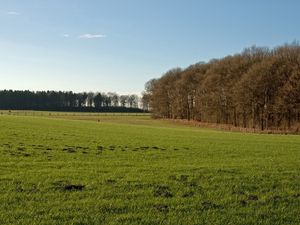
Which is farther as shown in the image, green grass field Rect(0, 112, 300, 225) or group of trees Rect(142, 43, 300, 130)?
group of trees Rect(142, 43, 300, 130)

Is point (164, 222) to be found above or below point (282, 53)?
below

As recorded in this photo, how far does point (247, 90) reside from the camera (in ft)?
275

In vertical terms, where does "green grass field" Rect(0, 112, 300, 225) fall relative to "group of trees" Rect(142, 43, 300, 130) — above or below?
below

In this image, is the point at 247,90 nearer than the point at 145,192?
No

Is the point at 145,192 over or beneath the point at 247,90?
beneath

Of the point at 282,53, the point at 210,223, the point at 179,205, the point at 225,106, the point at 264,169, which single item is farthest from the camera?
the point at 225,106

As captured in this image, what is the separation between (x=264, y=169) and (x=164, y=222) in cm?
1030

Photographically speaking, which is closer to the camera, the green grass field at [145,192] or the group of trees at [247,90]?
the green grass field at [145,192]

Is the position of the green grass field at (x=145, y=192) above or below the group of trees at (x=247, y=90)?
below

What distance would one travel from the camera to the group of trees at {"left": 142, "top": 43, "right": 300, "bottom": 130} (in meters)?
82.0

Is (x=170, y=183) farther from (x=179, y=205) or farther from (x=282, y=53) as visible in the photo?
(x=282, y=53)

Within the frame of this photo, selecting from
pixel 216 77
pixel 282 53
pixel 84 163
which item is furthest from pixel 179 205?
pixel 216 77

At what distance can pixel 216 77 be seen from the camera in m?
99.6

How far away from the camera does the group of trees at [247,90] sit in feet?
269
